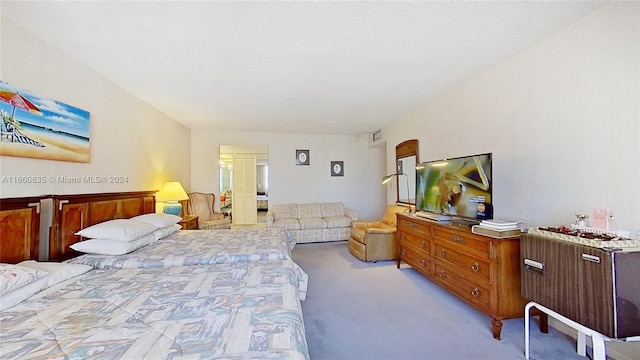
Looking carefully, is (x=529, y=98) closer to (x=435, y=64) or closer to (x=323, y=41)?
(x=435, y=64)

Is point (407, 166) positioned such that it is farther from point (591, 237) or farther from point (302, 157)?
point (591, 237)

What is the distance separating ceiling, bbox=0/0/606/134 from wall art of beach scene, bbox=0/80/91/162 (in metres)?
0.52

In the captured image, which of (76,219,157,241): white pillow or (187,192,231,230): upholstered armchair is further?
(187,192,231,230): upholstered armchair

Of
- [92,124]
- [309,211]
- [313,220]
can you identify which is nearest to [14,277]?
[92,124]

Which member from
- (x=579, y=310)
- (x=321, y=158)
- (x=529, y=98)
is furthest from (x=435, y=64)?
(x=321, y=158)

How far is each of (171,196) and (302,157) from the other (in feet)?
9.85

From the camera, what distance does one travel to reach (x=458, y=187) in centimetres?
264

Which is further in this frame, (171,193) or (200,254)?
(171,193)

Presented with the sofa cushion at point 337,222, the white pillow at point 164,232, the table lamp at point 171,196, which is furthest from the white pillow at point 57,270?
the sofa cushion at point 337,222

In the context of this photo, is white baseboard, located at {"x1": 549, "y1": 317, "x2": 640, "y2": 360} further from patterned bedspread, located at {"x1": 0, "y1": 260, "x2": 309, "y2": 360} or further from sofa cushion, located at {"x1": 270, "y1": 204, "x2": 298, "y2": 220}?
sofa cushion, located at {"x1": 270, "y1": 204, "x2": 298, "y2": 220}

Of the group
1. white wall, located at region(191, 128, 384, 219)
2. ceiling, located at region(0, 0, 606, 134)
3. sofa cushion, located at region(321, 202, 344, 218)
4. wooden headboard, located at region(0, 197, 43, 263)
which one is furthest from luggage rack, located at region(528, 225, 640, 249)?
white wall, located at region(191, 128, 384, 219)

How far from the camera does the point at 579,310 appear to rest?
148 cm

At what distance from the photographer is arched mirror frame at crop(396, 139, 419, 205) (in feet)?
13.5

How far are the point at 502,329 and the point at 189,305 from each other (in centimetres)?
245
